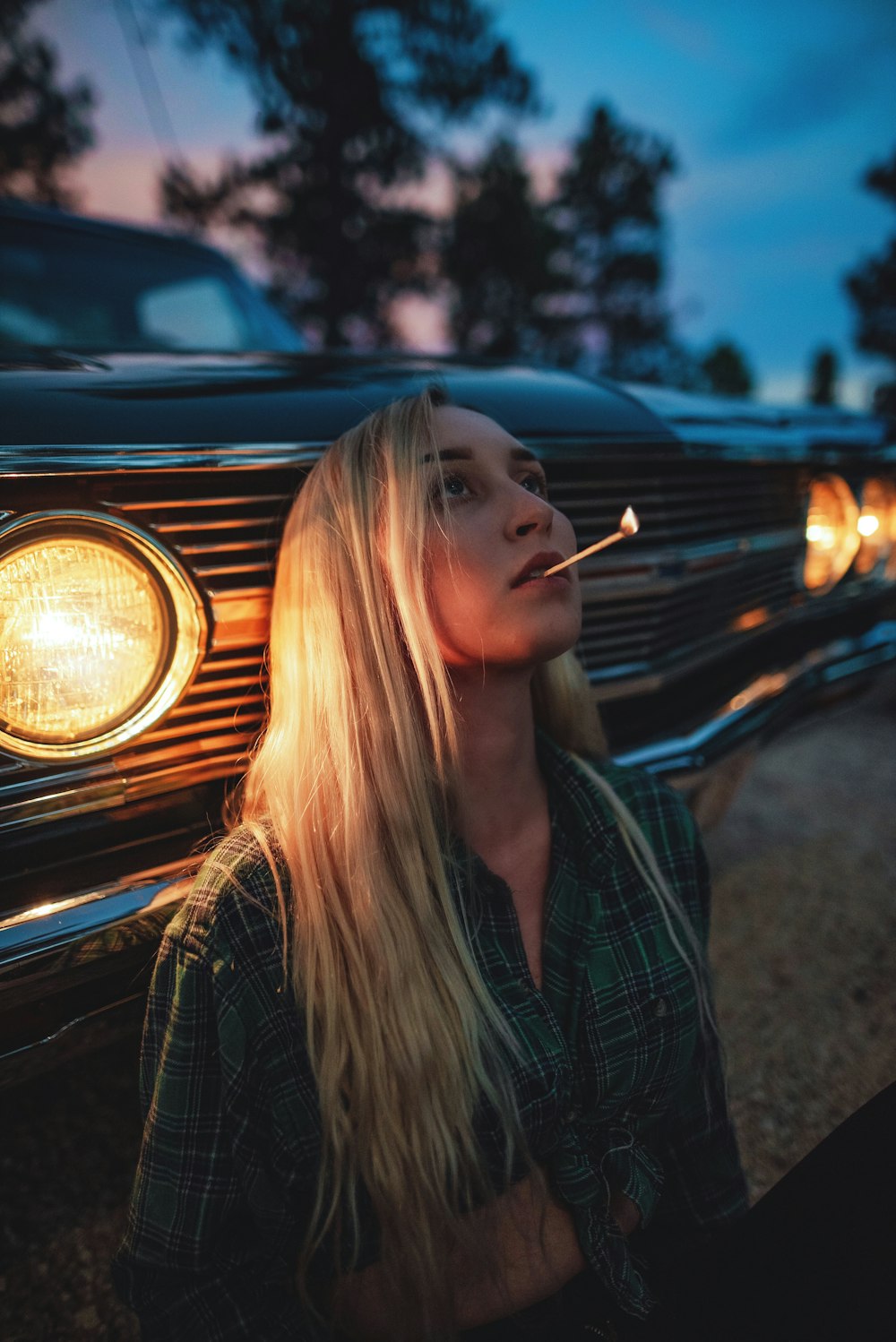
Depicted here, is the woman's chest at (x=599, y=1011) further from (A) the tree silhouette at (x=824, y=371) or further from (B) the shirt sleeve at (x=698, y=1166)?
(A) the tree silhouette at (x=824, y=371)

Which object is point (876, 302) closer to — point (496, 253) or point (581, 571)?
point (496, 253)

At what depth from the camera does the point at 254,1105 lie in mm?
924

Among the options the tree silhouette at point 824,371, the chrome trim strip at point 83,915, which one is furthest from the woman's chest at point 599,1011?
the tree silhouette at point 824,371

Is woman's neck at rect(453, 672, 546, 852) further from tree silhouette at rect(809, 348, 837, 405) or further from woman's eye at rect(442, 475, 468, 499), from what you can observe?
tree silhouette at rect(809, 348, 837, 405)

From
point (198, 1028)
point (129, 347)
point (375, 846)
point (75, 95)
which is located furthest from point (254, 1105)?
point (75, 95)

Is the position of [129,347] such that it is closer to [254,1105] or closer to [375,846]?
[375,846]

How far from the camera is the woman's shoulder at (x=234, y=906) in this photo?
0.93 meters

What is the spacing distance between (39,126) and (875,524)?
48.3 ft

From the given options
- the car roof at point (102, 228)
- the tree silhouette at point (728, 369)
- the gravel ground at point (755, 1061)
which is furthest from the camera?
the tree silhouette at point (728, 369)

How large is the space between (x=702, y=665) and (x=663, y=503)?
46cm

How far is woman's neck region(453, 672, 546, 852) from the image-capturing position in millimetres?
1137

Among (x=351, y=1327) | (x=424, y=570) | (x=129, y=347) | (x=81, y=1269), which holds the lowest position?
(x=81, y=1269)

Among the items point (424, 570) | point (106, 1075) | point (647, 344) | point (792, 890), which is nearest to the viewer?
point (424, 570)

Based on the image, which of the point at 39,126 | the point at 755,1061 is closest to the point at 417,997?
the point at 755,1061
